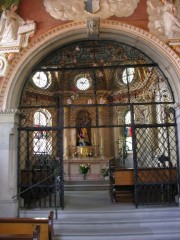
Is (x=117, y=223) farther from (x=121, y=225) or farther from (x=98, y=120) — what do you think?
(x=98, y=120)

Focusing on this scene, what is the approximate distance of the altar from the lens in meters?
16.2

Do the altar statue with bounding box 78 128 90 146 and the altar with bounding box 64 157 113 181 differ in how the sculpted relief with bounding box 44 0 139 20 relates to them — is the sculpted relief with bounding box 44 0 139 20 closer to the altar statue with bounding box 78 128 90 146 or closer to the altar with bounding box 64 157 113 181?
the altar with bounding box 64 157 113 181

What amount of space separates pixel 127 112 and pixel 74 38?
8613mm

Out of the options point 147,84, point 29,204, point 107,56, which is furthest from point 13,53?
point 147,84

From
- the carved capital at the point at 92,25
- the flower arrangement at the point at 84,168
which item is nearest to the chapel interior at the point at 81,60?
the carved capital at the point at 92,25

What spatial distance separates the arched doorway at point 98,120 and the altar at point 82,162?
0.12m

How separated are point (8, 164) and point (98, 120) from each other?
320 centimetres

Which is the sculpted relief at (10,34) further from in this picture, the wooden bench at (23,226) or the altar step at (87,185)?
the altar step at (87,185)

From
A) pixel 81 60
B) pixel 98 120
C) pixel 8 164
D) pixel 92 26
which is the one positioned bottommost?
pixel 8 164

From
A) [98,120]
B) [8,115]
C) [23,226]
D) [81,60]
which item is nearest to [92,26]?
[81,60]

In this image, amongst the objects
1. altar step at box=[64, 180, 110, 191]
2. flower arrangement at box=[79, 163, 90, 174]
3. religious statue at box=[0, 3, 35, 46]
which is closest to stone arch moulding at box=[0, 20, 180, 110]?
religious statue at box=[0, 3, 35, 46]

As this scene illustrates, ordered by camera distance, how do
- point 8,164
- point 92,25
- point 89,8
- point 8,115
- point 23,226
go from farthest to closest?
point 89,8, point 92,25, point 8,115, point 8,164, point 23,226

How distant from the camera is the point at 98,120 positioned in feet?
33.0

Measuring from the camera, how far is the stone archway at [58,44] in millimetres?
8695
